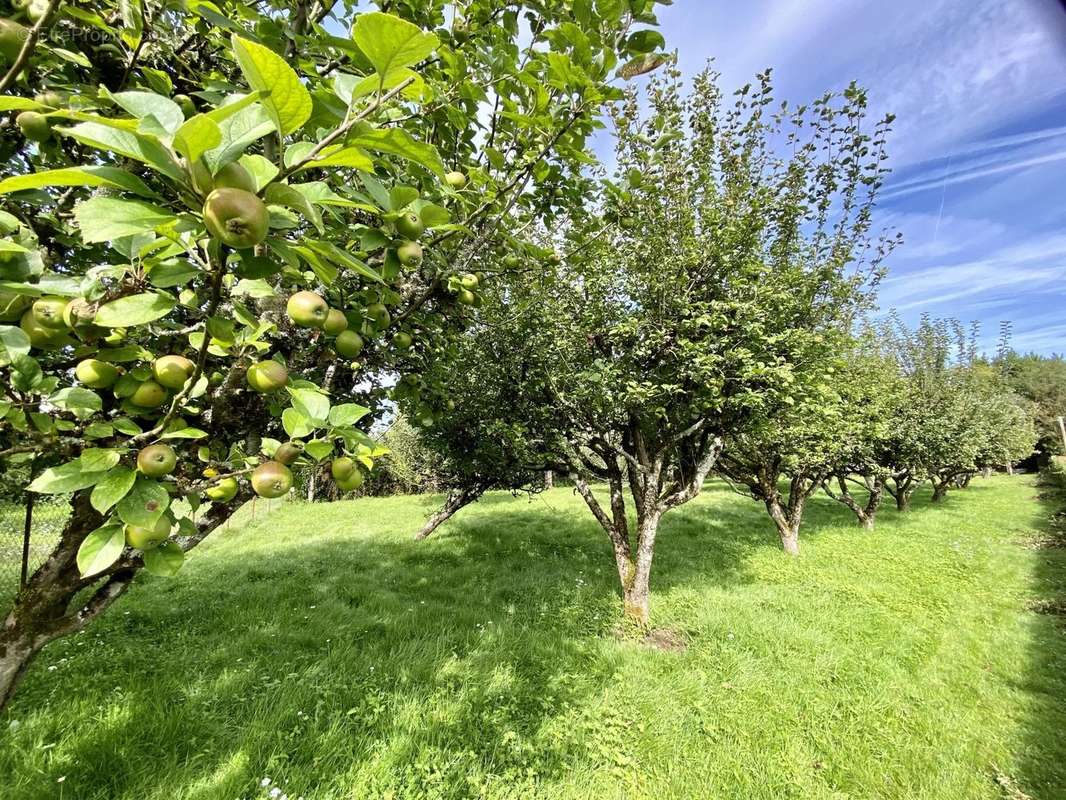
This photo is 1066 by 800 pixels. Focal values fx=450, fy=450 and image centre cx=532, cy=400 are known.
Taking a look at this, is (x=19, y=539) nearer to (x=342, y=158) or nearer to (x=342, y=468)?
(x=342, y=468)

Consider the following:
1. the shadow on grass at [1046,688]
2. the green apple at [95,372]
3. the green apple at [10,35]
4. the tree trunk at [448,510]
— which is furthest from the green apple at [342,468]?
the tree trunk at [448,510]

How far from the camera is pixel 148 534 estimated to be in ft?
3.66

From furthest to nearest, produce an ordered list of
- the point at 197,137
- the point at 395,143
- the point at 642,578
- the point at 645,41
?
the point at 642,578 → the point at 645,41 → the point at 395,143 → the point at 197,137

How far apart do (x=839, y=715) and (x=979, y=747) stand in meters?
1.39

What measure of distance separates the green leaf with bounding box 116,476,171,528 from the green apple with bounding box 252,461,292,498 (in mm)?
194

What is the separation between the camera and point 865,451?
14312 mm

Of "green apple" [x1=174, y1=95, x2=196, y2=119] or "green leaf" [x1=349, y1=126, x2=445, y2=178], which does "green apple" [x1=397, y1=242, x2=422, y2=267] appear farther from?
"green apple" [x1=174, y1=95, x2=196, y2=119]

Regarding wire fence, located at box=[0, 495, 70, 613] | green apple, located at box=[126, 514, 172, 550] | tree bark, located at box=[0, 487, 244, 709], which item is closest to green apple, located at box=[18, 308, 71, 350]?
green apple, located at box=[126, 514, 172, 550]

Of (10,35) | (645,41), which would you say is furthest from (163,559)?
(645,41)

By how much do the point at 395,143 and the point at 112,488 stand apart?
3.28ft

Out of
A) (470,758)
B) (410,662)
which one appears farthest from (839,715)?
(410,662)

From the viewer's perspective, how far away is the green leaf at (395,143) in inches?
32.9

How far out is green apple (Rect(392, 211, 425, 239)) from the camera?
4.19ft

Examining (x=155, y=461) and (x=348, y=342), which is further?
(x=348, y=342)
